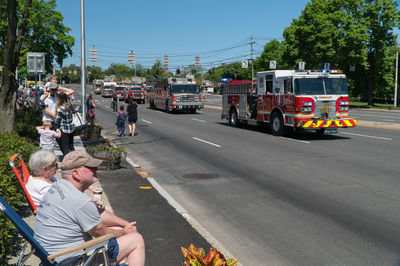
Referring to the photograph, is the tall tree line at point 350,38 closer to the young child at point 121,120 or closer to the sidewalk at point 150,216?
the young child at point 121,120

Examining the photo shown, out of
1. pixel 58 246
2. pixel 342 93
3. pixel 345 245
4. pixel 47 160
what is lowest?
pixel 345 245

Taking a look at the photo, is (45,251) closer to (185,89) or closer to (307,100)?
(307,100)

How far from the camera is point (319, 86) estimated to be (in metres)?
16.9

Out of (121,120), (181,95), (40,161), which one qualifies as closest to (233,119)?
(121,120)

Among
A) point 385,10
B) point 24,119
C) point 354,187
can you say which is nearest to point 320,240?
point 354,187

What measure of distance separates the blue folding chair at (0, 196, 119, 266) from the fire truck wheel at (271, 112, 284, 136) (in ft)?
48.1

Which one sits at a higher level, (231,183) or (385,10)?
(385,10)

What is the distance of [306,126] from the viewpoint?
16453 mm

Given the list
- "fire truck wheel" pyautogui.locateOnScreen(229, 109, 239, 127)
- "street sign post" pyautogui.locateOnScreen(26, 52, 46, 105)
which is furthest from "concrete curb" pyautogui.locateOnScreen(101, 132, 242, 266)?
"fire truck wheel" pyautogui.locateOnScreen(229, 109, 239, 127)

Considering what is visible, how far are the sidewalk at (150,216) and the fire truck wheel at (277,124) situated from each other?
9254 millimetres

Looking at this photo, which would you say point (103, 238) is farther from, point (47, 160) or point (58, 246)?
point (47, 160)

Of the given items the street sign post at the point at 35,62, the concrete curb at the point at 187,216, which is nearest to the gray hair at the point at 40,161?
the concrete curb at the point at 187,216

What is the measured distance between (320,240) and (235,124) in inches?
671

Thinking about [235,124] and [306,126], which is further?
[235,124]
